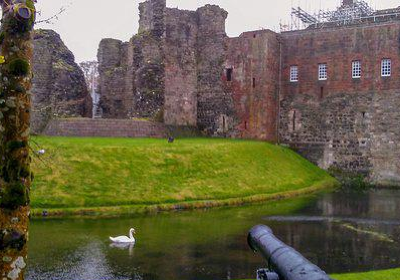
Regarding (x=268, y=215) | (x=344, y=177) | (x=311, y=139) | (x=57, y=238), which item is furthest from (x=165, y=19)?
(x=57, y=238)

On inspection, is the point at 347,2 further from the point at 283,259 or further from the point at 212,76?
the point at 283,259

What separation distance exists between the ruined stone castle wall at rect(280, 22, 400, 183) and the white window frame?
0.86 ft

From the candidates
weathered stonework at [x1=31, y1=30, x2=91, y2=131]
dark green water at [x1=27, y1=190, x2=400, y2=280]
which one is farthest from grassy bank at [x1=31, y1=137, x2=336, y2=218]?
weathered stonework at [x1=31, y1=30, x2=91, y2=131]

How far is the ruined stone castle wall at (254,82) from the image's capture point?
3731 cm

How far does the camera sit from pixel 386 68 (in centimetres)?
3444

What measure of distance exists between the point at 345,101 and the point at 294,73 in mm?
4522

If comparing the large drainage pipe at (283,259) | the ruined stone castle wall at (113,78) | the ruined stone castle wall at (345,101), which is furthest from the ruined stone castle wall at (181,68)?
the large drainage pipe at (283,259)

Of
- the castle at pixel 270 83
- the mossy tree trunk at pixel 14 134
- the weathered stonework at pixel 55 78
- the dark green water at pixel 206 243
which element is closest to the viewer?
the mossy tree trunk at pixel 14 134

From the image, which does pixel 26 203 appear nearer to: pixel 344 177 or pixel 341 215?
pixel 341 215

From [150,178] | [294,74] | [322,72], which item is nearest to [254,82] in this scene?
[294,74]

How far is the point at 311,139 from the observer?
37.4 meters

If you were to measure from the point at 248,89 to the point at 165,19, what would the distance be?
25.3 feet

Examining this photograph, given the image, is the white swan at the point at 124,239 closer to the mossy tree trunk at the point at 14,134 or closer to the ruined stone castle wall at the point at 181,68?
the mossy tree trunk at the point at 14,134

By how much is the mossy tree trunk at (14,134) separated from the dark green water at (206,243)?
19.6ft
